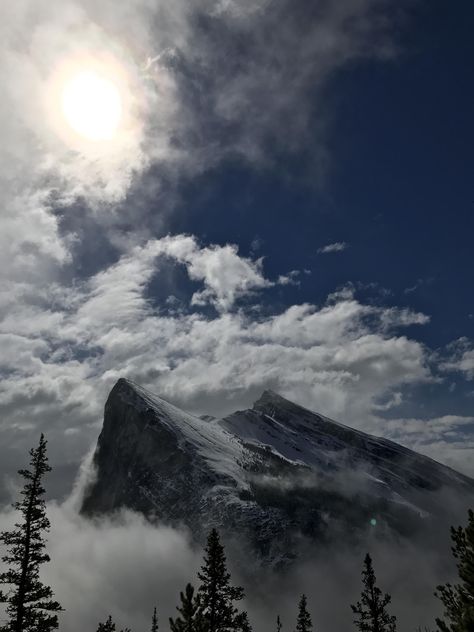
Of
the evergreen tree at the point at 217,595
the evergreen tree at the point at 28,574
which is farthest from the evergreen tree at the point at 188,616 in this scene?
the evergreen tree at the point at 28,574

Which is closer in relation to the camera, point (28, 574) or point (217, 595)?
point (28, 574)

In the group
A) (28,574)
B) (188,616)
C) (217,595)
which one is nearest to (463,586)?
(188,616)

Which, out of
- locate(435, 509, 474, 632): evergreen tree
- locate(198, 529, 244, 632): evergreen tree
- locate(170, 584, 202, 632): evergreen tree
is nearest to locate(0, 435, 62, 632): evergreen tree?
locate(170, 584, 202, 632): evergreen tree

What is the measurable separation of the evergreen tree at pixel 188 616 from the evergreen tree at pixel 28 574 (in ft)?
19.7

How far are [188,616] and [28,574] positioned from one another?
864cm

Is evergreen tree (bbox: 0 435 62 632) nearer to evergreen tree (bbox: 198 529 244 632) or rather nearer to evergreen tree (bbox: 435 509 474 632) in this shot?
evergreen tree (bbox: 198 529 244 632)

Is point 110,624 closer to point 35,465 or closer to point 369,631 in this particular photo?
point 35,465

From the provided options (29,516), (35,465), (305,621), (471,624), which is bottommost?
(305,621)

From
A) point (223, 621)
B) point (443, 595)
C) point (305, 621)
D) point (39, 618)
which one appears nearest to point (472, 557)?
point (443, 595)

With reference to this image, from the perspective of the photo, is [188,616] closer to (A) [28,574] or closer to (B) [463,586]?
(A) [28,574]

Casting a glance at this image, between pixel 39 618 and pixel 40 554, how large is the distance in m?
2.94

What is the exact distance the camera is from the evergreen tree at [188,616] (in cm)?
2439

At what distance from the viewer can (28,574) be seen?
1009 inches

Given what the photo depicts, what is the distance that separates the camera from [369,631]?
3578 centimetres
